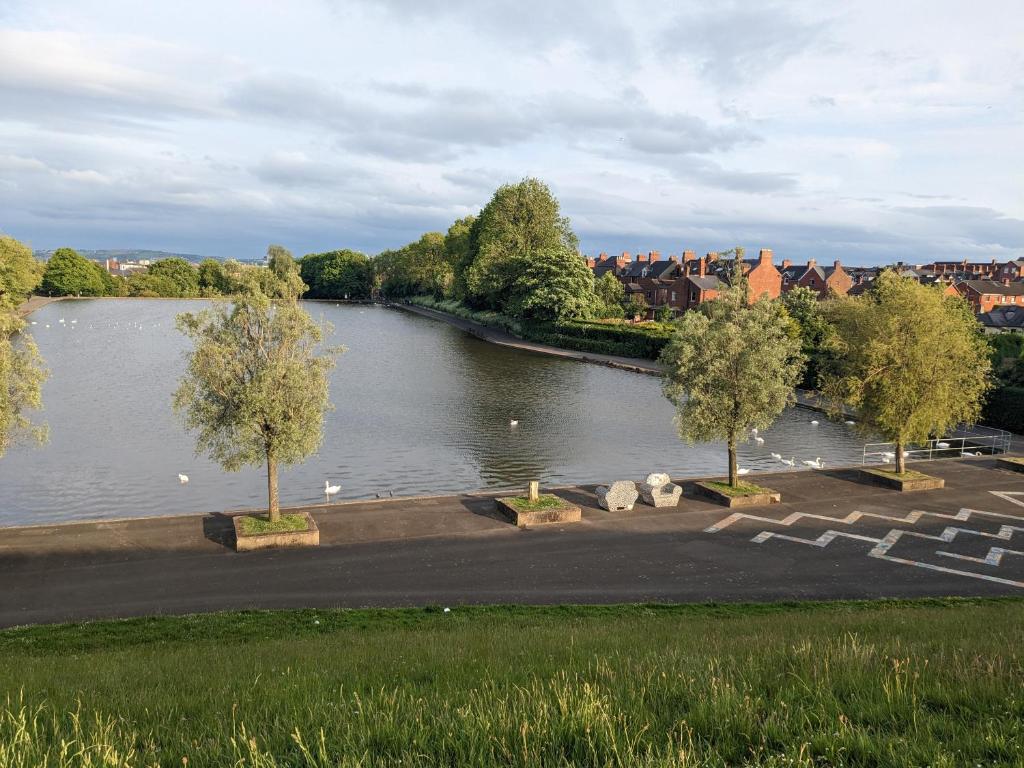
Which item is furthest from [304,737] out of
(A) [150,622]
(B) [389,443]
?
(B) [389,443]

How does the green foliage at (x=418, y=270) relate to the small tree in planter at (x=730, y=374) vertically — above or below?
above

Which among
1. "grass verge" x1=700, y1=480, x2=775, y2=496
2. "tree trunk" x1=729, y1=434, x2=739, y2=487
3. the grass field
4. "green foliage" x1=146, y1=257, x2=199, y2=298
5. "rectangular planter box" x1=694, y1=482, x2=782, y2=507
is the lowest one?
"rectangular planter box" x1=694, y1=482, x2=782, y2=507

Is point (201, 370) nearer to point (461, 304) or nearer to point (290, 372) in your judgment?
point (290, 372)

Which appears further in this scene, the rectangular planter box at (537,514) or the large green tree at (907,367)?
the large green tree at (907,367)

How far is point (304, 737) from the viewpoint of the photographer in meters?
6.20

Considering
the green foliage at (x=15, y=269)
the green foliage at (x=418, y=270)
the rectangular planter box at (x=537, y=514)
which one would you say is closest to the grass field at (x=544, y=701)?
the rectangular planter box at (x=537, y=514)

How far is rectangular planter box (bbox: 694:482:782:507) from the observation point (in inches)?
1032

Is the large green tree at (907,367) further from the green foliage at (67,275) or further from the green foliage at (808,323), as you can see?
the green foliage at (67,275)

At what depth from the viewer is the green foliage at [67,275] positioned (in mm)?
152500

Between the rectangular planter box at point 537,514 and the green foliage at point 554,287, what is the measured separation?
2503 inches

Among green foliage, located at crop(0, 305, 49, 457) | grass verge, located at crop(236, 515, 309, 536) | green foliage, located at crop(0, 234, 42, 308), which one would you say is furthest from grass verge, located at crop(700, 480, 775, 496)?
green foliage, located at crop(0, 234, 42, 308)

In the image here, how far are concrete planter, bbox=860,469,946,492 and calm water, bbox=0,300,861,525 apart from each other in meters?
6.70

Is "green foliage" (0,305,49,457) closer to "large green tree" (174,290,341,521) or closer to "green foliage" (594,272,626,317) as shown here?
"large green tree" (174,290,341,521)

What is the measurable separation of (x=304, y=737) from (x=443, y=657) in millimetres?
4598
